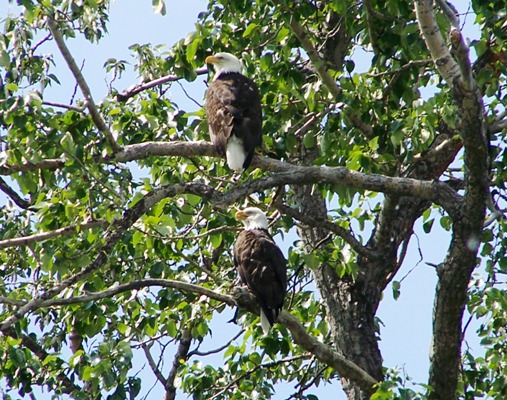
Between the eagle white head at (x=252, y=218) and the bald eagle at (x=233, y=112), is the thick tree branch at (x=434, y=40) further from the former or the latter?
the eagle white head at (x=252, y=218)

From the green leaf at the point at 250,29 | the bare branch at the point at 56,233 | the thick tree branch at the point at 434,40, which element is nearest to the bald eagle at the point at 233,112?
the green leaf at the point at 250,29

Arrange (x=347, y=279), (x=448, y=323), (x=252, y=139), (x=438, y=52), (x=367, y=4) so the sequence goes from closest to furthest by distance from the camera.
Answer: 1. (x=438, y=52)
2. (x=448, y=323)
3. (x=367, y=4)
4. (x=252, y=139)
5. (x=347, y=279)

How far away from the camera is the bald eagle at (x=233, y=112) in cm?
549

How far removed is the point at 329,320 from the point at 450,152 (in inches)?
54.0

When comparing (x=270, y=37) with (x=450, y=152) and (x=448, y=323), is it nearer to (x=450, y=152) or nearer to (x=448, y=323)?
(x=450, y=152)

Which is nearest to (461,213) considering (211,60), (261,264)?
(261,264)

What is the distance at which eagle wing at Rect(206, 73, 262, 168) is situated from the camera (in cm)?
560

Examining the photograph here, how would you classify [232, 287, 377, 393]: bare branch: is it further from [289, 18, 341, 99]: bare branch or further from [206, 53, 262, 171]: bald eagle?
[289, 18, 341, 99]: bare branch

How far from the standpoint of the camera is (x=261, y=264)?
6250 mm

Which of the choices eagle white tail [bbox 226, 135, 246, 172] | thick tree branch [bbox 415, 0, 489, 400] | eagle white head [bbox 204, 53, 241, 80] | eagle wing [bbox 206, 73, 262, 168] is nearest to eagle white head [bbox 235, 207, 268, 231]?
eagle wing [bbox 206, 73, 262, 168]

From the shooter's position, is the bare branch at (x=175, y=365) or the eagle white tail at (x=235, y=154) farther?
the bare branch at (x=175, y=365)

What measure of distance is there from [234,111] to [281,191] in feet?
2.19

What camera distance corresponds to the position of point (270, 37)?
6.18 meters

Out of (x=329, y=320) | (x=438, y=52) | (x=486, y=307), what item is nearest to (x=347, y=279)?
(x=329, y=320)
